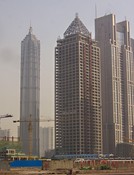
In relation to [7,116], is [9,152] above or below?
below

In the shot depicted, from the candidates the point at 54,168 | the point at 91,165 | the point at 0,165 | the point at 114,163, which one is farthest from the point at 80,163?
the point at 0,165

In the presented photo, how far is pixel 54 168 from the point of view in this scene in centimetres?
10781

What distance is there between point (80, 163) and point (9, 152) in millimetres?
72704

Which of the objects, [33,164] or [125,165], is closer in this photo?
[33,164]

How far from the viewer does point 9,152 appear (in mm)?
192750

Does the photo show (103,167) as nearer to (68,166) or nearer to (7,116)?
(68,166)

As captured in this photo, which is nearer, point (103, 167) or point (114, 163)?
point (103, 167)

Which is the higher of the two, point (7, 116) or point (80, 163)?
Result: point (7, 116)

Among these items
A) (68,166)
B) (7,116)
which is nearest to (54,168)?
(68,166)

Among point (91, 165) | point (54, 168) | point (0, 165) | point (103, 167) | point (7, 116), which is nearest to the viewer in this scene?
point (0, 165)

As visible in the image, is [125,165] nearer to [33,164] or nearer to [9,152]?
[33,164]

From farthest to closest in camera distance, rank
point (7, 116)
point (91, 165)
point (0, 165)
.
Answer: point (7, 116)
point (91, 165)
point (0, 165)

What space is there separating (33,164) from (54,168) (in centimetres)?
705

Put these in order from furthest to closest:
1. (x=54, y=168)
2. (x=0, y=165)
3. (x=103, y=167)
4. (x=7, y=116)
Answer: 1. (x=7, y=116)
2. (x=103, y=167)
3. (x=54, y=168)
4. (x=0, y=165)
